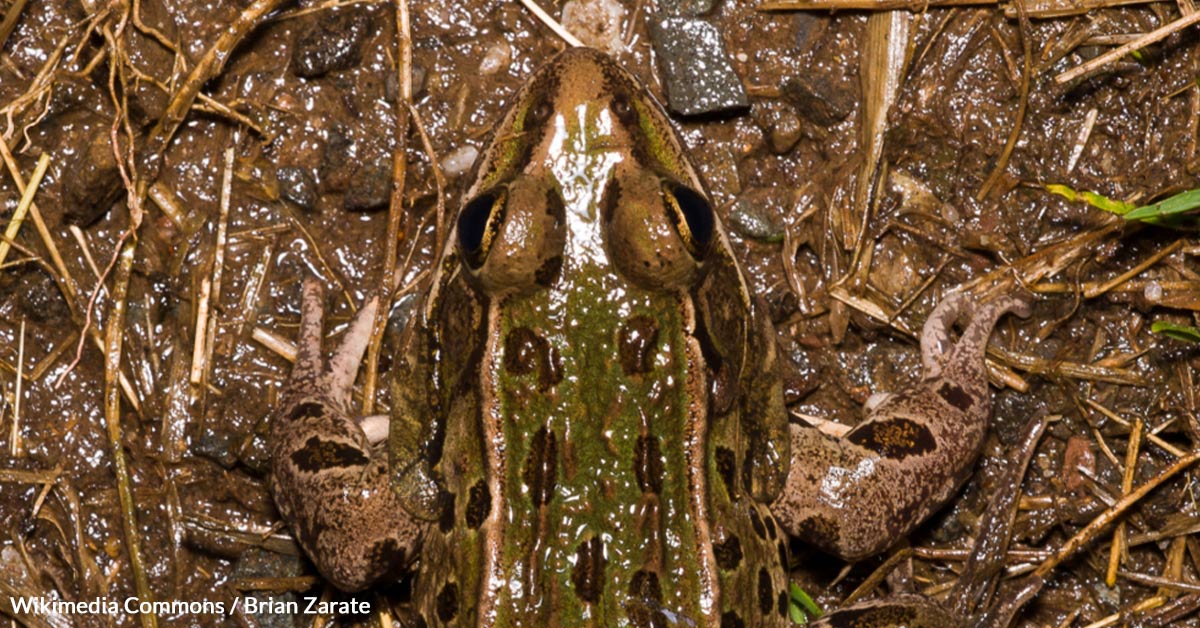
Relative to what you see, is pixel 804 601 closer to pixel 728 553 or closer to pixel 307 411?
pixel 728 553

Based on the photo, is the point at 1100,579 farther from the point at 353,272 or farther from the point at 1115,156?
the point at 353,272

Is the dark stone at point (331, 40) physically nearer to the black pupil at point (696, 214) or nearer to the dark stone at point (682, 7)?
the dark stone at point (682, 7)

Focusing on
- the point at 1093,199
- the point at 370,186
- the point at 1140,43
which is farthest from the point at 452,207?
the point at 1140,43

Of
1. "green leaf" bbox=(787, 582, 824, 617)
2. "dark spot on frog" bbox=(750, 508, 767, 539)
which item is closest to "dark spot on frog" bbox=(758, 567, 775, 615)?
"dark spot on frog" bbox=(750, 508, 767, 539)

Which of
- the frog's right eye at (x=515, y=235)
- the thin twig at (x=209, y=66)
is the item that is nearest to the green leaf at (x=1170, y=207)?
the frog's right eye at (x=515, y=235)

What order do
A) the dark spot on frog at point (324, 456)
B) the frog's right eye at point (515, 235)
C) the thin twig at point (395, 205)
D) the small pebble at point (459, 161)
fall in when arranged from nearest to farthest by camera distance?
the frog's right eye at point (515, 235) → the dark spot on frog at point (324, 456) → the thin twig at point (395, 205) → the small pebble at point (459, 161)
